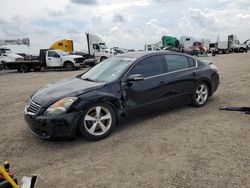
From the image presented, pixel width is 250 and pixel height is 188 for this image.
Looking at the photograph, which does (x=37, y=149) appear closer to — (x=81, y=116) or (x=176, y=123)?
(x=81, y=116)

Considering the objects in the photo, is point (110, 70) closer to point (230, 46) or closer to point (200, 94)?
point (200, 94)

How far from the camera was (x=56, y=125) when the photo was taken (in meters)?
3.77

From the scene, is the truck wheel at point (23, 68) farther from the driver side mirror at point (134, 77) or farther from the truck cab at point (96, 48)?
the driver side mirror at point (134, 77)

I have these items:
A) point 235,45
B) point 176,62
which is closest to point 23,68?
point 176,62

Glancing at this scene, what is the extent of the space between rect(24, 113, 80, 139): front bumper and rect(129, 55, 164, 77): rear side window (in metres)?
1.52

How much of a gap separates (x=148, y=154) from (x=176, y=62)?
8.63 ft

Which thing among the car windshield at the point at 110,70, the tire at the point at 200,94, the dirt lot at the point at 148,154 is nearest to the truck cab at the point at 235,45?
the tire at the point at 200,94

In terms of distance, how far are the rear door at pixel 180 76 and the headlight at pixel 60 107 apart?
7.04 feet

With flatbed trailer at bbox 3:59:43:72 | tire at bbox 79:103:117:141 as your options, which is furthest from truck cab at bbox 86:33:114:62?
tire at bbox 79:103:117:141

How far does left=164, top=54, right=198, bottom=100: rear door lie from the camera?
5133 millimetres

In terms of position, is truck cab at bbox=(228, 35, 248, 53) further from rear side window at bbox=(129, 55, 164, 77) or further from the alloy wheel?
the alloy wheel

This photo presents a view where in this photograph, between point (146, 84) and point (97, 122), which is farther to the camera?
point (146, 84)

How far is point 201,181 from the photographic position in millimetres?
2854

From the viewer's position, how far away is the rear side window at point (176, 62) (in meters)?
5.28
